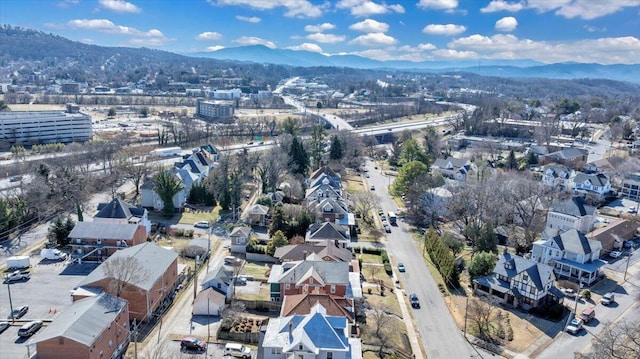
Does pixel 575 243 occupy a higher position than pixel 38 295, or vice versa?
pixel 575 243

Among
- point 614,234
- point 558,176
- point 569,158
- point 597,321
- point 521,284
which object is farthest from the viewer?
point 569,158

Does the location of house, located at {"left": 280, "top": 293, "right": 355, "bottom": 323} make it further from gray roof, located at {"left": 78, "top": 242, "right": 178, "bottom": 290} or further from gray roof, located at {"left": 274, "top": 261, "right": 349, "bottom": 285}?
gray roof, located at {"left": 78, "top": 242, "right": 178, "bottom": 290}

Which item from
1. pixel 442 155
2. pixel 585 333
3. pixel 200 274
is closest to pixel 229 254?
pixel 200 274

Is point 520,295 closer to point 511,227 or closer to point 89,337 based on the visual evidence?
point 511,227

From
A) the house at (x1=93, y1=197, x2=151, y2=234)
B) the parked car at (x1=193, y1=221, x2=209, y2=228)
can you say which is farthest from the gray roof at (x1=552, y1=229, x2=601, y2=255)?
the house at (x1=93, y1=197, x2=151, y2=234)

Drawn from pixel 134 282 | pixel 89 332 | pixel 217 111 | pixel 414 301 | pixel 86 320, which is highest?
pixel 217 111

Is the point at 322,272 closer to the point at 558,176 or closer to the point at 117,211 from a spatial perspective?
the point at 117,211

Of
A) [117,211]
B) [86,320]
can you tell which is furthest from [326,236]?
[86,320]
